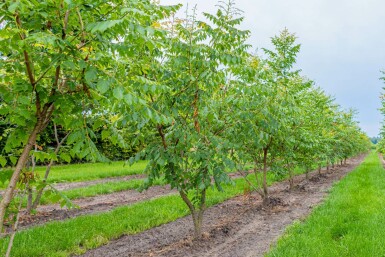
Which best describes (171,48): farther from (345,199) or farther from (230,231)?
(345,199)

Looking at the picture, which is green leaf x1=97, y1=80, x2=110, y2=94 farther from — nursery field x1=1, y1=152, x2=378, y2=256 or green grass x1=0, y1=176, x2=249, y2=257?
green grass x1=0, y1=176, x2=249, y2=257

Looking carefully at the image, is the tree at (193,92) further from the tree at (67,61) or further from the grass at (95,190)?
the grass at (95,190)

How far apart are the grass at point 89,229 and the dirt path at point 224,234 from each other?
0.23m

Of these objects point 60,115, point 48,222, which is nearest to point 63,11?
point 60,115

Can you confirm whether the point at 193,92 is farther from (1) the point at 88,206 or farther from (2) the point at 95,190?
(2) the point at 95,190

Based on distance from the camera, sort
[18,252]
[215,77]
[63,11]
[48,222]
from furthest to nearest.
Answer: [48,222] < [18,252] < [215,77] < [63,11]

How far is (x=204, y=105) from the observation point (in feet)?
17.0

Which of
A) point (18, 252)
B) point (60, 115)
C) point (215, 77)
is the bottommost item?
point (18, 252)

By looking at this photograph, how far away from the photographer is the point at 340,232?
6191 mm

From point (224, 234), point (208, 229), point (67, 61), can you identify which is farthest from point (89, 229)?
point (67, 61)

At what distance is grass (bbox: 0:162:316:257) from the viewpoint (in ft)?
18.0

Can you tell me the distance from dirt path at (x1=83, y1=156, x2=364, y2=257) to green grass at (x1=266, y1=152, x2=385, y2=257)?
439 mm

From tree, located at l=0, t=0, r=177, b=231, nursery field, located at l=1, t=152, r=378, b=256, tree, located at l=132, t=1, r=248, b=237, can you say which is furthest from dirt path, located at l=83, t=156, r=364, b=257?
tree, located at l=0, t=0, r=177, b=231

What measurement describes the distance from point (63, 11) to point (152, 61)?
272cm
